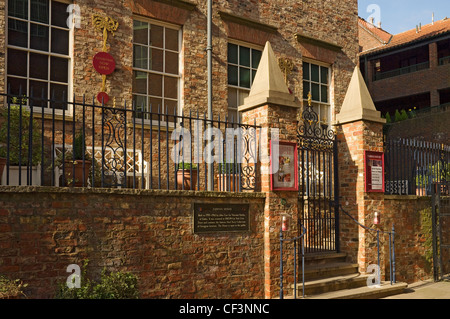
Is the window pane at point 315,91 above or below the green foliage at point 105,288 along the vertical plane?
above

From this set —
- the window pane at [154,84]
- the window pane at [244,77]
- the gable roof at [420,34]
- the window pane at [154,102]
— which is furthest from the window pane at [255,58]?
the gable roof at [420,34]

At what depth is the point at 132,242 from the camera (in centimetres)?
583

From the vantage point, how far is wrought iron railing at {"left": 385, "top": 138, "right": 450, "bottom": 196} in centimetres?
997

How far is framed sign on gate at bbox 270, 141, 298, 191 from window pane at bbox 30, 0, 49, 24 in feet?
17.2

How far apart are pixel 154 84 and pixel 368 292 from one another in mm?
6160

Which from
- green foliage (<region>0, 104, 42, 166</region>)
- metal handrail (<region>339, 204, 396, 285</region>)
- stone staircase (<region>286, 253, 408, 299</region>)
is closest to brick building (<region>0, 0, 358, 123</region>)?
green foliage (<region>0, 104, 42, 166</region>)

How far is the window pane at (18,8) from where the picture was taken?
8.16 metres

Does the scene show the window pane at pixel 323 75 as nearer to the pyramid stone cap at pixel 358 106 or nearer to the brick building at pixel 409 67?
the pyramid stone cap at pixel 358 106

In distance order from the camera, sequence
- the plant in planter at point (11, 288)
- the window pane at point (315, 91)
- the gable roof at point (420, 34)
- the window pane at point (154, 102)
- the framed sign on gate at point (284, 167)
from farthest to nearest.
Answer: the gable roof at point (420, 34), the window pane at point (315, 91), the window pane at point (154, 102), the framed sign on gate at point (284, 167), the plant in planter at point (11, 288)

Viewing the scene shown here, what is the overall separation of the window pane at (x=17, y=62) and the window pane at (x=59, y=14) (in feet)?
3.11

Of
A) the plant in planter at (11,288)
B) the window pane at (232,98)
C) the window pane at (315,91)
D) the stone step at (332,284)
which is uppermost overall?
the window pane at (315,91)

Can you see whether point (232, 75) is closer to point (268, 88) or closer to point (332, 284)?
point (268, 88)

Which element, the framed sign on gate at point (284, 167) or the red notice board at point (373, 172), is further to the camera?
the red notice board at point (373, 172)
